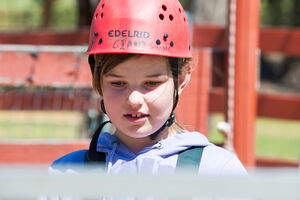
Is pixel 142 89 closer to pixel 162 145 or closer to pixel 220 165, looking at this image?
pixel 162 145

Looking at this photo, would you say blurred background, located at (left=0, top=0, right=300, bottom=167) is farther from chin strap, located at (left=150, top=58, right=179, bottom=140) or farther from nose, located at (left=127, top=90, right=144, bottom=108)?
nose, located at (left=127, top=90, right=144, bottom=108)

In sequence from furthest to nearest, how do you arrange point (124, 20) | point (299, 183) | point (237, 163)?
→ point (124, 20), point (237, 163), point (299, 183)

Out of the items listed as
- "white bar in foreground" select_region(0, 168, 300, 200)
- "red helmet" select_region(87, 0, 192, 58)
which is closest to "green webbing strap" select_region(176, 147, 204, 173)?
"red helmet" select_region(87, 0, 192, 58)

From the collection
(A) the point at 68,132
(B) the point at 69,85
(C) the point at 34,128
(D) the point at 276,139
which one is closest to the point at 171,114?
(B) the point at 69,85

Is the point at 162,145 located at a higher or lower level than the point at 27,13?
lower

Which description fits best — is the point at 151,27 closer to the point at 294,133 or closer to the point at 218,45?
the point at 218,45

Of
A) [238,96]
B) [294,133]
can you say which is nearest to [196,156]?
[238,96]

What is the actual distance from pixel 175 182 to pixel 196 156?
98 centimetres

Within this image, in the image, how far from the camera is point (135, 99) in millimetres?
1592

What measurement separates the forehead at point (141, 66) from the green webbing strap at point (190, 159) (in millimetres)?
298

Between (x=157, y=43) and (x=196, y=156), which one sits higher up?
(x=157, y=43)

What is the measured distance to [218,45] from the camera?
483 centimetres

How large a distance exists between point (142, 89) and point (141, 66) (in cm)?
9

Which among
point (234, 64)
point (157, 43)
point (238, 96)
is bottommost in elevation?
point (238, 96)
